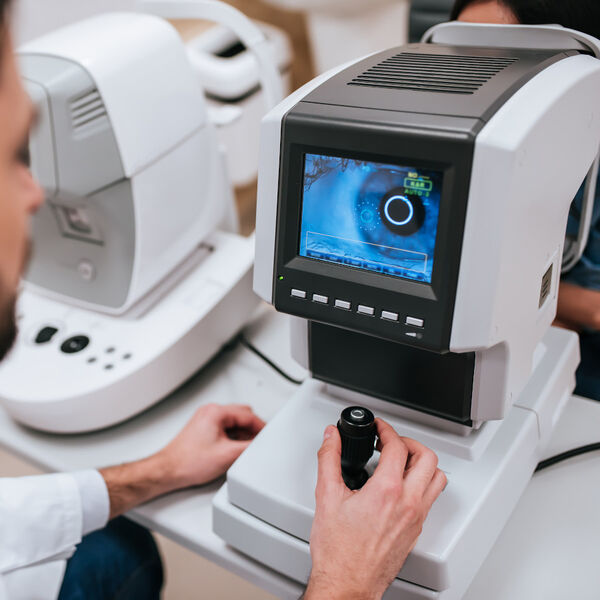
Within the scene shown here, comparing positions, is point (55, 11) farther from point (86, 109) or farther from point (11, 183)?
point (11, 183)

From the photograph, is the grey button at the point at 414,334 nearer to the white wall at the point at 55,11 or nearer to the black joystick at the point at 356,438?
the black joystick at the point at 356,438

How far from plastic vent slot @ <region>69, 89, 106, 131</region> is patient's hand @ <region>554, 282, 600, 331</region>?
70cm

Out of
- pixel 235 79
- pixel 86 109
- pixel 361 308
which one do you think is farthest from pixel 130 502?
pixel 235 79

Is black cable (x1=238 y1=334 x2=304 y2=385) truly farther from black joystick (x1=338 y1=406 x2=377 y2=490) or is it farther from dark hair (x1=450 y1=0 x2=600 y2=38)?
dark hair (x1=450 y1=0 x2=600 y2=38)

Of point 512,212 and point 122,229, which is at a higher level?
point 512,212

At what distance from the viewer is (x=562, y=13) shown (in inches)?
30.8

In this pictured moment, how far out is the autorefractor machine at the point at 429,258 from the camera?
21.0 inches

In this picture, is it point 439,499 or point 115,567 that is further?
point 115,567

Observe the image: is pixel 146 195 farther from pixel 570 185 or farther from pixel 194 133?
pixel 570 185

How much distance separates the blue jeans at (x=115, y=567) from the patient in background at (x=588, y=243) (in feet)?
2.27

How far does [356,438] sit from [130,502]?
337 mm

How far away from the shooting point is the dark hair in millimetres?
776

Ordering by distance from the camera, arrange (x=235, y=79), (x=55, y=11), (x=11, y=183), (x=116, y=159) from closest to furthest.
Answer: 1. (x=11, y=183)
2. (x=116, y=159)
3. (x=235, y=79)
4. (x=55, y=11)

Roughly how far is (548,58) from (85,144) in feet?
1.90
